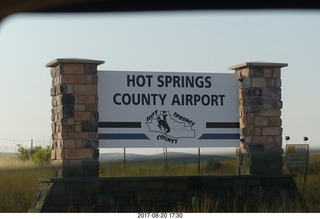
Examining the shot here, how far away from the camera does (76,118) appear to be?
9266mm

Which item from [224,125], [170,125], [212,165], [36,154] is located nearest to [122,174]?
[170,125]

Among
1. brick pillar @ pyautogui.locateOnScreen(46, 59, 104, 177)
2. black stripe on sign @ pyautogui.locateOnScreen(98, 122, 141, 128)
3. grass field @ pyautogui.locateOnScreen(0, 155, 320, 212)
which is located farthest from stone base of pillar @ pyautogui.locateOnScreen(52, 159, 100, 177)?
black stripe on sign @ pyautogui.locateOnScreen(98, 122, 141, 128)

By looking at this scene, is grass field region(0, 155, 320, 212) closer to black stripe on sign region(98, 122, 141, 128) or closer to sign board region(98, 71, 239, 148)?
sign board region(98, 71, 239, 148)

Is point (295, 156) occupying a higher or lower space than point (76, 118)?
lower

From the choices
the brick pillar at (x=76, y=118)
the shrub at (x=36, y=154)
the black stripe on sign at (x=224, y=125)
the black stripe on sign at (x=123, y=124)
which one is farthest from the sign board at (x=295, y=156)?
the shrub at (x=36, y=154)

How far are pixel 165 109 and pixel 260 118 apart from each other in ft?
4.35

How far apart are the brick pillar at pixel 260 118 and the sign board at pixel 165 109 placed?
152 mm

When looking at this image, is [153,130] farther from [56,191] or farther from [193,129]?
[56,191]

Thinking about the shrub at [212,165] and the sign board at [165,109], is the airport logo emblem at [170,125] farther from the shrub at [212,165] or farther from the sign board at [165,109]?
the shrub at [212,165]

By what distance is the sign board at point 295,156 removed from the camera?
1014 cm

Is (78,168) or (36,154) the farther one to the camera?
(36,154)

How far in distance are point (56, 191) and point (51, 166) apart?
0.51 metres

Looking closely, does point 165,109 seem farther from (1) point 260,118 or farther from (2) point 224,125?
(1) point 260,118

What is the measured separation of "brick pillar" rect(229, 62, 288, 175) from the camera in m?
9.91
